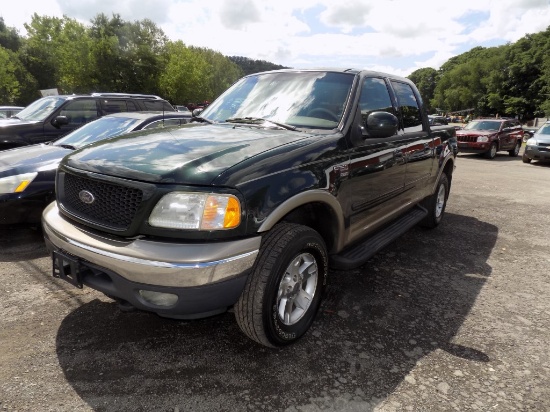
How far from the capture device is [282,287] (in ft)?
8.31

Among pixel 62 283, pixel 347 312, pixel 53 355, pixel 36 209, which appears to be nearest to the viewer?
pixel 53 355

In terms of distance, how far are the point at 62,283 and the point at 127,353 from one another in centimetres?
137

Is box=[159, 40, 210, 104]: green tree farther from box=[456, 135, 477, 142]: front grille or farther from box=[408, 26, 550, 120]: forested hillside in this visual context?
box=[408, 26, 550, 120]: forested hillside

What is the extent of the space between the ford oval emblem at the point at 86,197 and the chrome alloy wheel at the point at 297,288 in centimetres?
126

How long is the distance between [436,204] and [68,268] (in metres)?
4.62

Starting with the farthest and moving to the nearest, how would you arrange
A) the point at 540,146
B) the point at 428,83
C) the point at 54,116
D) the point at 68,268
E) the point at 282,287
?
1. the point at 428,83
2. the point at 540,146
3. the point at 54,116
4. the point at 282,287
5. the point at 68,268

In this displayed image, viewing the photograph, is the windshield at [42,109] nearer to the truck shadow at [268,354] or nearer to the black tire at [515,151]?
the truck shadow at [268,354]

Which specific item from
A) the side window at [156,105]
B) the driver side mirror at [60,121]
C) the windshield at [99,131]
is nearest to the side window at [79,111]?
the driver side mirror at [60,121]

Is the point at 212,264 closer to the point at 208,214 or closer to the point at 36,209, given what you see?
the point at 208,214

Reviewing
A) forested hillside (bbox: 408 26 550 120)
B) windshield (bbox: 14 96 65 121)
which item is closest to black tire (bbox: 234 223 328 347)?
windshield (bbox: 14 96 65 121)

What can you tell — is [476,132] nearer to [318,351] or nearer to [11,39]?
[318,351]

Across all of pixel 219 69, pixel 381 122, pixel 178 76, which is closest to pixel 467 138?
pixel 381 122

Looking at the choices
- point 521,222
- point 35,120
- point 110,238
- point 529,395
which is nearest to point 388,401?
point 529,395

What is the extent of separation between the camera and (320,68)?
357cm
